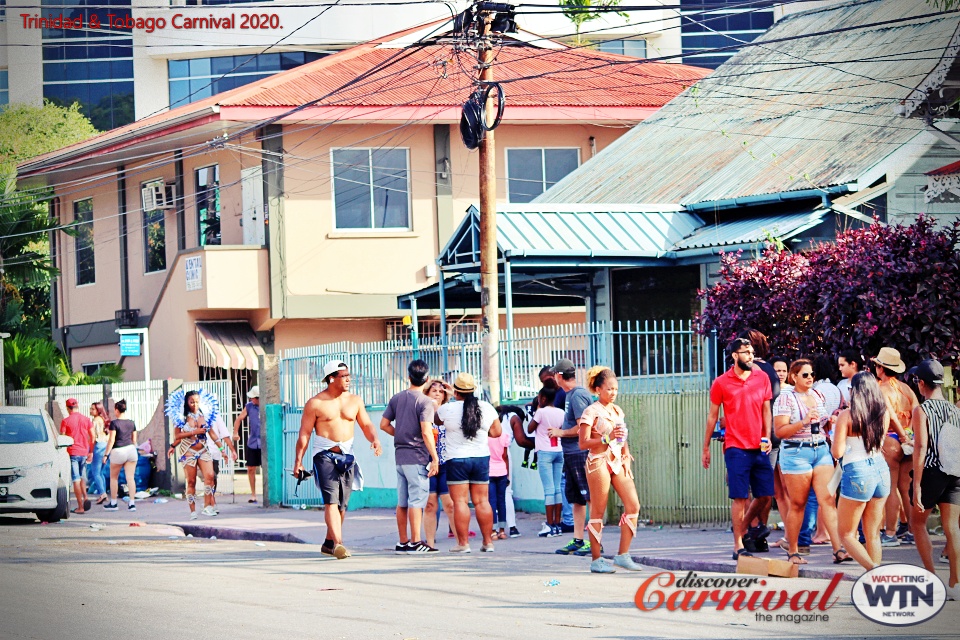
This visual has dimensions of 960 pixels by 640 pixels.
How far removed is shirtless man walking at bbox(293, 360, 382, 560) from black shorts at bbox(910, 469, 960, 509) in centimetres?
556

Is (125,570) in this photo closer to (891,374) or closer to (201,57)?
(891,374)

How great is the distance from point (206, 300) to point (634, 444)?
49.3 feet

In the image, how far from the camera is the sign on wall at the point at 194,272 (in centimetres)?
2933

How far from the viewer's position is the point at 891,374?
39.6 feet

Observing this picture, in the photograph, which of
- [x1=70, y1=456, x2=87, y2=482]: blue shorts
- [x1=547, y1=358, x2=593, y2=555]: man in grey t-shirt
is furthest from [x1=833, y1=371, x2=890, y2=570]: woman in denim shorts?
[x1=70, y1=456, x2=87, y2=482]: blue shorts

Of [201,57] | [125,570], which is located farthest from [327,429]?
[201,57]

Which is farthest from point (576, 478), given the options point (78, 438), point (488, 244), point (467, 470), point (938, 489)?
point (78, 438)

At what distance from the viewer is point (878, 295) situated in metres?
14.5

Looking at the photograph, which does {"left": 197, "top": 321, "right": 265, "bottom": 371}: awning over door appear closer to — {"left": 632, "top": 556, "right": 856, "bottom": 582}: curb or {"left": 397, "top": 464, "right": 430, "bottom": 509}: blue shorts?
{"left": 397, "top": 464, "right": 430, "bottom": 509}: blue shorts

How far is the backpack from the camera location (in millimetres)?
10367

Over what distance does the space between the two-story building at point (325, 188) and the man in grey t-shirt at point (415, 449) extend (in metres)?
15.1

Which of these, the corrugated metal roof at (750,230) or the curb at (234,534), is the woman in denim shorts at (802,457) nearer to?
the curb at (234,534)

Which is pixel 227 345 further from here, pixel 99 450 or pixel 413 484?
pixel 413 484

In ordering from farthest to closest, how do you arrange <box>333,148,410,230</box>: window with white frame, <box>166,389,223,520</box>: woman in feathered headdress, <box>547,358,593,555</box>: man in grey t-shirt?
1. <box>333,148,410,230</box>: window with white frame
2. <box>166,389,223,520</box>: woman in feathered headdress
3. <box>547,358,593,555</box>: man in grey t-shirt
